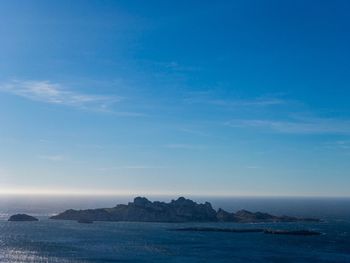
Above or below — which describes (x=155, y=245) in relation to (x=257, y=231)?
below

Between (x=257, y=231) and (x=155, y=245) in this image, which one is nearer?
(x=155, y=245)

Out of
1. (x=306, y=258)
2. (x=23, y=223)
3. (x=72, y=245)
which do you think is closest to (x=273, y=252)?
(x=306, y=258)

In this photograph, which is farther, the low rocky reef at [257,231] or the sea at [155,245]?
the low rocky reef at [257,231]

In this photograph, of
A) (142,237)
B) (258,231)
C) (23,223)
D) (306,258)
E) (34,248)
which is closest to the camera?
(306,258)

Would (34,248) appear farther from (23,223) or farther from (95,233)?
(23,223)

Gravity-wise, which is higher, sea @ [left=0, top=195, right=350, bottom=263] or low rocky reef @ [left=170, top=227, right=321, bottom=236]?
low rocky reef @ [left=170, top=227, right=321, bottom=236]

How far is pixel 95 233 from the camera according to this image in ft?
503

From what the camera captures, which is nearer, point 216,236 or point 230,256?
point 230,256

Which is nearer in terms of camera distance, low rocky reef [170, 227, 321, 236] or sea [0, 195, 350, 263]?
sea [0, 195, 350, 263]

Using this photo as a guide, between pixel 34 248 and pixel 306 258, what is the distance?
57.9m

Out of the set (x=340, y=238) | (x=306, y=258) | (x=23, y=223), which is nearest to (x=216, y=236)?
(x=340, y=238)

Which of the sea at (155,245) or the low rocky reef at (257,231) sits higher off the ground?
the low rocky reef at (257,231)

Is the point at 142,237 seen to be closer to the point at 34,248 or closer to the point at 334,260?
the point at 34,248

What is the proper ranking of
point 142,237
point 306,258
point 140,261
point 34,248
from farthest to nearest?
point 142,237, point 34,248, point 306,258, point 140,261
